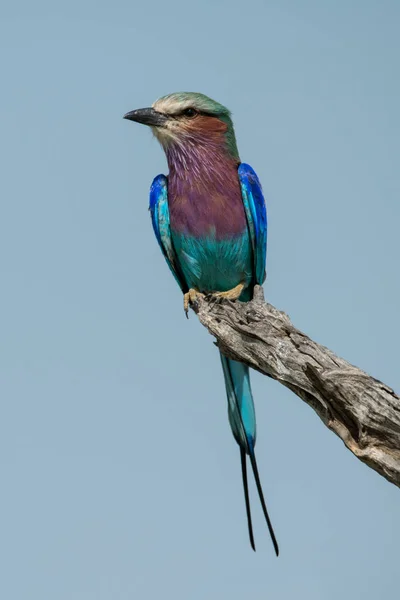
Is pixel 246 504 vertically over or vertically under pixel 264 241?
under

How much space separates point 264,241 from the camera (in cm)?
661

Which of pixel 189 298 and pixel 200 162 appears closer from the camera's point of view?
pixel 189 298

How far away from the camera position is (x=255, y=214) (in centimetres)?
653

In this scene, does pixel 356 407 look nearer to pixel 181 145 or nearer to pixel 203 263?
pixel 203 263

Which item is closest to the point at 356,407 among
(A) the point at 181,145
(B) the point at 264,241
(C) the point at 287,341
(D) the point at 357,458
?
(D) the point at 357,458

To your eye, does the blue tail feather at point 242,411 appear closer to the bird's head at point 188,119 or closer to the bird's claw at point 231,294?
the bird's claw at point 231,294

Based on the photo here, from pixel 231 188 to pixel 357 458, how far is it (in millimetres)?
2672

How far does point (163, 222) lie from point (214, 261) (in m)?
0.48

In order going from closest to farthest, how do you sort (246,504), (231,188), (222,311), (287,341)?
1. (287,341)
2. (222,311)
3. (246,504)
4. (231,188)

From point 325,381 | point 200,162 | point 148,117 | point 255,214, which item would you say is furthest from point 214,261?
point 325,381

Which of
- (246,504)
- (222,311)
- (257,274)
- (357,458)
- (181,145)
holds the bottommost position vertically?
(357,458)

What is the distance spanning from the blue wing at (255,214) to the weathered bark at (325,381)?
4.15ft

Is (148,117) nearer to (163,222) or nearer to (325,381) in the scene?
(163,222)

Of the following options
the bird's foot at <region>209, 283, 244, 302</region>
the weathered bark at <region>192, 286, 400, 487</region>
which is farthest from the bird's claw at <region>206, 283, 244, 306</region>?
the weathered bark at <region>192, 286, 400, 487</region>
